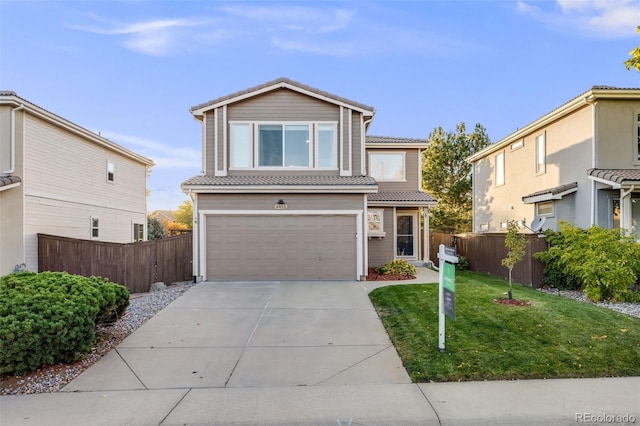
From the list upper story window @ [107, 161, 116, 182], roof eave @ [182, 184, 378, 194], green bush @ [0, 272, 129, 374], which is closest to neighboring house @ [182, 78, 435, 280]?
roof eave @ [182, 184, 378, 194]

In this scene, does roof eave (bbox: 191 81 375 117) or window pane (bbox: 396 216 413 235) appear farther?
window pane (bbox: 396 216 413 235)

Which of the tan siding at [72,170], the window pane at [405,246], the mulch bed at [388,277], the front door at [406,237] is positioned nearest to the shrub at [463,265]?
the front door at [406,237]

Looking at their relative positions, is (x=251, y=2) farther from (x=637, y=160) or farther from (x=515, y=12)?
(x=637, y=160)

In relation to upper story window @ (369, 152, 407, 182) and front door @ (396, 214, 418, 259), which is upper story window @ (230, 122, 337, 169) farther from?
front door @ (396, 214, 418, 259)

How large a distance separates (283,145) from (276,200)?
2206 mm

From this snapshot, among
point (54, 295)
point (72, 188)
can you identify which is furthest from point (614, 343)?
point (72, 188)

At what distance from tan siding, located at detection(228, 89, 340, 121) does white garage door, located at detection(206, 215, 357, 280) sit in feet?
12.2

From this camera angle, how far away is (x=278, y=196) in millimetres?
11688

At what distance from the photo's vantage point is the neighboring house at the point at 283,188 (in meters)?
11.6

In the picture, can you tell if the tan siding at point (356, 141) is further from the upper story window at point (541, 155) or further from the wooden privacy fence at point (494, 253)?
the upper story window at point (541, 155)

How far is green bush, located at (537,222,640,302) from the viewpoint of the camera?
29.2ft

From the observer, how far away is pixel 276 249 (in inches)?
456

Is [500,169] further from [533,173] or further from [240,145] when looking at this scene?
[240,145]

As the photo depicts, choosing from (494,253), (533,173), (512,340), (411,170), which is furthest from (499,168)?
(512,340)
